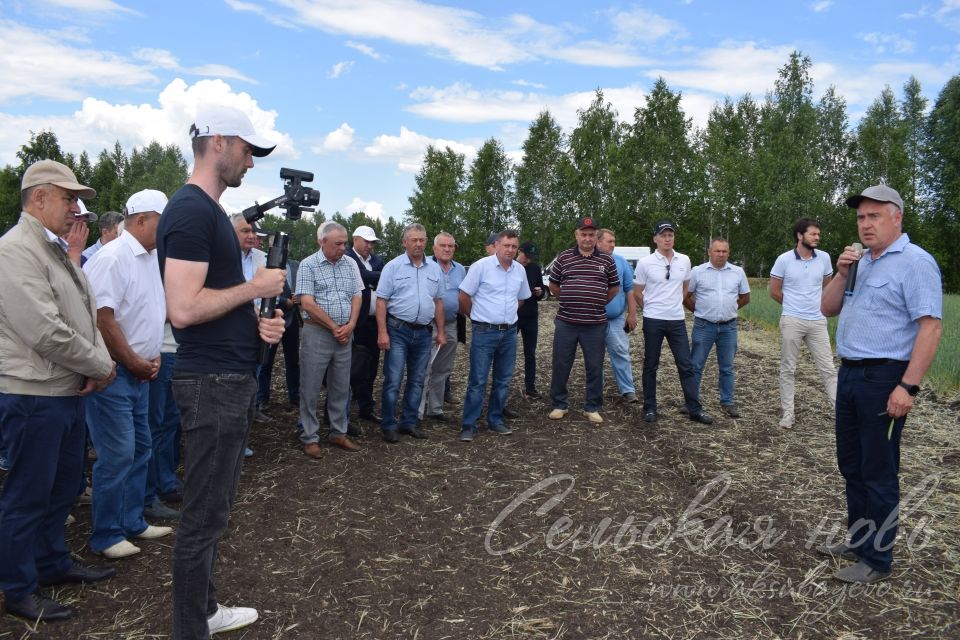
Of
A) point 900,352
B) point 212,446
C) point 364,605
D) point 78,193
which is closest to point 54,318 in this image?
point 78,193

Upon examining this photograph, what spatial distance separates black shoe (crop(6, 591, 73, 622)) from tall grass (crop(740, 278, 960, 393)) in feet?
33.7

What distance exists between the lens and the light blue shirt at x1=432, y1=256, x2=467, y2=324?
7.80m

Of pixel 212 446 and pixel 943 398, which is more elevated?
pixel 212 446

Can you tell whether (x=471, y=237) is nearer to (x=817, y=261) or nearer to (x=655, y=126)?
(x=655, y=126)

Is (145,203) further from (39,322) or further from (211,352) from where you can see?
(211,352)

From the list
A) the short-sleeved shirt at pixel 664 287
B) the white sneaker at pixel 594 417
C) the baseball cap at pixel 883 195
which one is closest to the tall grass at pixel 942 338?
the short-sleeved shirt at pixel 664 287

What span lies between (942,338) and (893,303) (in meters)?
10.4

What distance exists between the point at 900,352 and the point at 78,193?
4.86 metres

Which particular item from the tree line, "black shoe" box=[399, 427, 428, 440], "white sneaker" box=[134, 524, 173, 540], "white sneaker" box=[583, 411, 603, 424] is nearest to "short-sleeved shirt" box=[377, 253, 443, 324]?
"black shoe" box=[399, 427, 428, 440]

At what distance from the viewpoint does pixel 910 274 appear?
13.1 ft

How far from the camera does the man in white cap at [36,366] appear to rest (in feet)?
11.0

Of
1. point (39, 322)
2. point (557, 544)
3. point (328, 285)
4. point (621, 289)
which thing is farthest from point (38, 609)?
point (621, 289)

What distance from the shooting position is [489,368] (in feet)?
24.4

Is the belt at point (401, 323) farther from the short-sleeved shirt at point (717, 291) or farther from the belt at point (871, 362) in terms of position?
the belt at point (871, 362)
